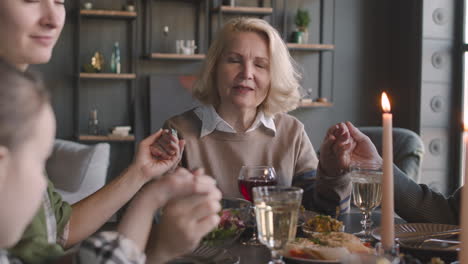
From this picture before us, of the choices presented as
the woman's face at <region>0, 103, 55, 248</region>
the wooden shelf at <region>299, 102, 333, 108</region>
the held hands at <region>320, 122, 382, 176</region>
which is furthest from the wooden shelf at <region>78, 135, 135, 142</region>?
the woman's face at <region>0, 103, 55, 248</region>

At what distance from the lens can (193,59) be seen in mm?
5102

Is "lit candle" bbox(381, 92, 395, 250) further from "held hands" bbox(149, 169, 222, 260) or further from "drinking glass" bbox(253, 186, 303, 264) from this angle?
"held hands" bbox(149, 169, 222, 260)

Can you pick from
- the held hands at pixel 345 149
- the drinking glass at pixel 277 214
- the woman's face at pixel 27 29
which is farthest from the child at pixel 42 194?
the held hands at pixel 345 149

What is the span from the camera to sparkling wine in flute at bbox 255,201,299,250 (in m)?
0.91

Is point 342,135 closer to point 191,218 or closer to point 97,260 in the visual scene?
point 191,218

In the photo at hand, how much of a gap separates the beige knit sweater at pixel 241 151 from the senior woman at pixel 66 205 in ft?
2.24

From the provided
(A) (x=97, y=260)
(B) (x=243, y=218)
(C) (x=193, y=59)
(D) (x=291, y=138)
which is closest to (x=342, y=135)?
(B) (x=243, y=218)

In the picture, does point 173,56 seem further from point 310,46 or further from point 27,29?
point 27,29

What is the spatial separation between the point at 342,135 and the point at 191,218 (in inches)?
31.5

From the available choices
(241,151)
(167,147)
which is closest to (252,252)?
(167,147)

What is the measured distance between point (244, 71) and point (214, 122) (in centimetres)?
23

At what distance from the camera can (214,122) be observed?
6.86 feet

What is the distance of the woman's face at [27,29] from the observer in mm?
1108

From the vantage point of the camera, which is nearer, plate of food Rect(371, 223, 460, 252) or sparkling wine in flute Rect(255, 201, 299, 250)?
sparkling wine in flute Rect(255, 201, 299, 250)
